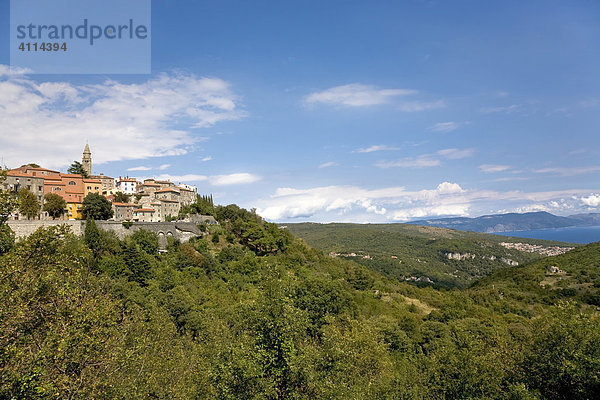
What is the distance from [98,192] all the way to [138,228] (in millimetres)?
12513

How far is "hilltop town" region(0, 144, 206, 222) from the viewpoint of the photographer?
54.2 m

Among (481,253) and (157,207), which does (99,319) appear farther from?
(481,253)

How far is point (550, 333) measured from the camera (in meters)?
21.3

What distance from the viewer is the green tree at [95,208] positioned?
181 ft

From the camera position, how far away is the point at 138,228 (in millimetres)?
57312

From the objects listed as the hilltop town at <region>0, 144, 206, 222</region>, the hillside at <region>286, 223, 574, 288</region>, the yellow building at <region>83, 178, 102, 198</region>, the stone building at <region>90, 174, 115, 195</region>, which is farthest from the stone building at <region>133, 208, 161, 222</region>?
the hillside at <region>286, 223, 574, 288</region>

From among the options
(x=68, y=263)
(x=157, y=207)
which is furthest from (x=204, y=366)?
(x=157, y=207)

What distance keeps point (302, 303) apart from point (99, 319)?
96.2ft

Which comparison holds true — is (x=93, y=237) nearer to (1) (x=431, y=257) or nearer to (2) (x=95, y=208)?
(2) (x=95, y=208)

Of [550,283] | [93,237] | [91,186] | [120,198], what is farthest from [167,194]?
[550,283]

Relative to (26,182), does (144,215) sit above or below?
below

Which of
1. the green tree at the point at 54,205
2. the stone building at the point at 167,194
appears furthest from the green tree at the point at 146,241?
the stone building at the point at 167,194

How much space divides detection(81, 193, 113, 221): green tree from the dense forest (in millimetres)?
7433

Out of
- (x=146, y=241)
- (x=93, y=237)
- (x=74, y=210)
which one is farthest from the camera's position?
(x=74, y=210)
